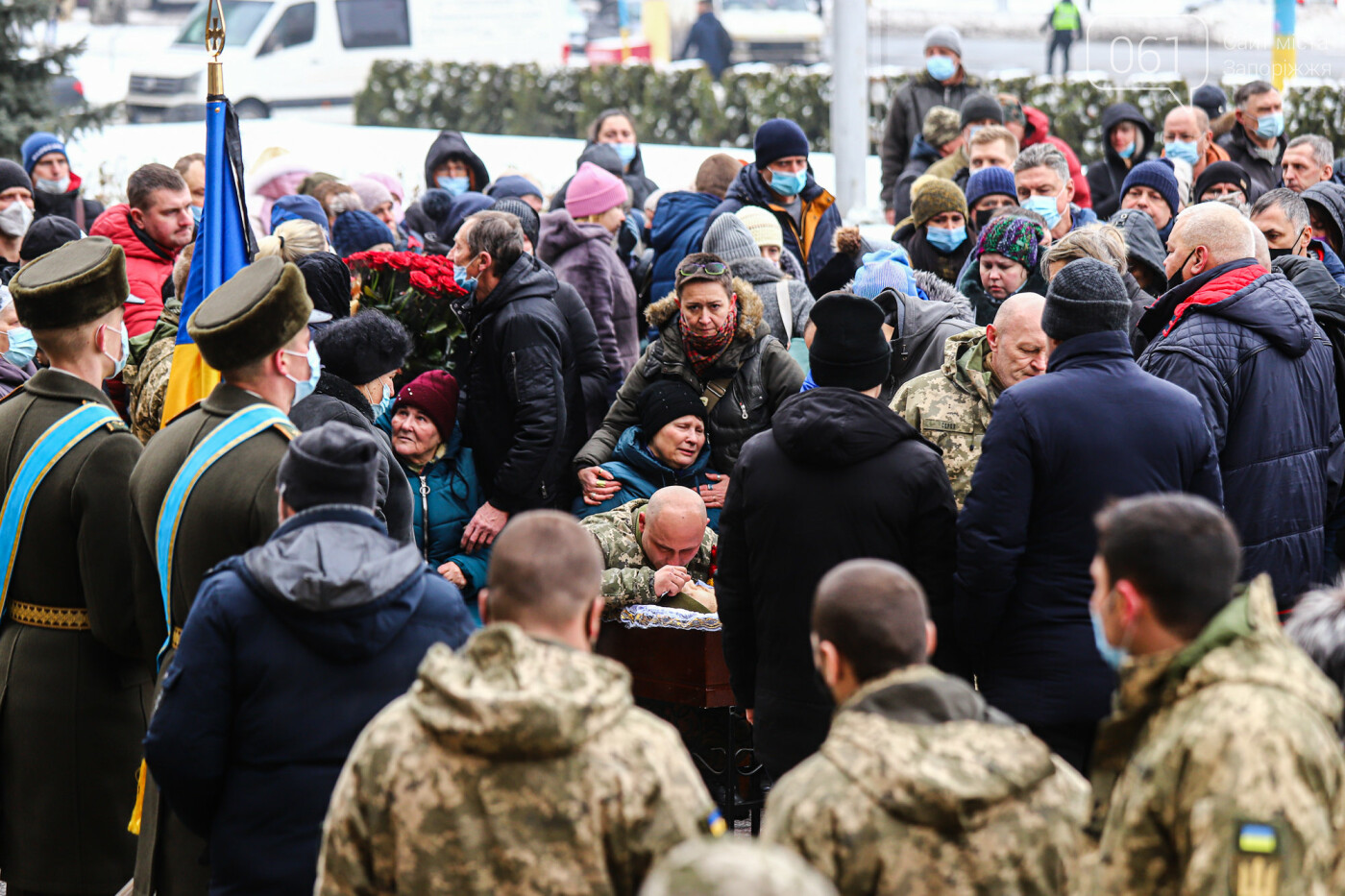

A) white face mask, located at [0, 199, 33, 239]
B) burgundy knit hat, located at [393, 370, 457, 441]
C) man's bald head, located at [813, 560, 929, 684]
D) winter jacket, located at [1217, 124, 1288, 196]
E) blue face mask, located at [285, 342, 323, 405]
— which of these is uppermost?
white face mask, located at [0, 199, 33, 239]

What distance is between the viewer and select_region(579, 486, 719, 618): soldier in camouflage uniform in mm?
5293

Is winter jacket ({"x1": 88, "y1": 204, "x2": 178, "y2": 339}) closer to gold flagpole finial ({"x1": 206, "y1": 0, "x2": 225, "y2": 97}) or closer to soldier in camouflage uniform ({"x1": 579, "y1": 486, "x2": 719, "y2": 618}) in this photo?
gold flagpole finial ({"x1": 206, "y1": 0, "x2": 225, "y2": 97})

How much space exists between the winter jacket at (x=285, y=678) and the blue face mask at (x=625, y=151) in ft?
26.4

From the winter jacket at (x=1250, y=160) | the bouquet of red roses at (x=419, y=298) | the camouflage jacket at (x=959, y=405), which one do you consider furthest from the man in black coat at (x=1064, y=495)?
the winter jacket at (x=1250, y=160)

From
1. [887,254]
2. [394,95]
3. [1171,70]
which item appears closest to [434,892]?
[887,254]

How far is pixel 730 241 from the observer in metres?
7.44

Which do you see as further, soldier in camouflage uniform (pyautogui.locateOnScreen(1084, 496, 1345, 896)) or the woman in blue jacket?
the woman in blue jacket

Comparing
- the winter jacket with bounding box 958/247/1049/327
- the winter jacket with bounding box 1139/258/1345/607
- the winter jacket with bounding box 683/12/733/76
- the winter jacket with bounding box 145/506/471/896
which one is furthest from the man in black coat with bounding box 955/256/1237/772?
the winter jacket with bounding box 683/12/733/76

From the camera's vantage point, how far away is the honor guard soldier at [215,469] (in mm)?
3697

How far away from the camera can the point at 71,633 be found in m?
4.29

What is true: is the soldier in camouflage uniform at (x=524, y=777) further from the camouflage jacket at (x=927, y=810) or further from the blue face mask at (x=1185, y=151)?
the blue face mask at (x=1185, y=151)

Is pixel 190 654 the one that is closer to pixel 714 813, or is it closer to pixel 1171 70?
pixel 714 813

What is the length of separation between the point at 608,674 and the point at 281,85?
21.5 meters

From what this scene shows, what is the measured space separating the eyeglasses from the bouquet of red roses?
97 centimetres
